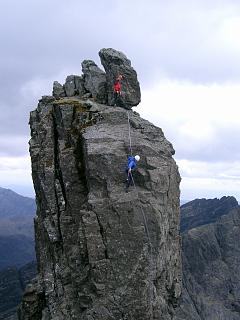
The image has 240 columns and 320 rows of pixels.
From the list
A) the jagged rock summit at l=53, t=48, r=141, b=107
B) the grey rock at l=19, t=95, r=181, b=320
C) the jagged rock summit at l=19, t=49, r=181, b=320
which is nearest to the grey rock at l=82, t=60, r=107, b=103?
the jagged rock summit at l=53, t=48, r=141, b=107

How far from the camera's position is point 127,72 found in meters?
39.3

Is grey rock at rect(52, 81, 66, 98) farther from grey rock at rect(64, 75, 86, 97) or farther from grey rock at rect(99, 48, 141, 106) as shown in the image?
grey rock at rect(99, 48, 141, 106)

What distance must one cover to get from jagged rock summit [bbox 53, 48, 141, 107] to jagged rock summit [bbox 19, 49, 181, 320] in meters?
2.62

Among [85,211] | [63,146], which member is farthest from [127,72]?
[85,211]

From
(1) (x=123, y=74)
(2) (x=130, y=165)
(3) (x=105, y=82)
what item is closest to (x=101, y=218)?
(2) (x=130, y=165)

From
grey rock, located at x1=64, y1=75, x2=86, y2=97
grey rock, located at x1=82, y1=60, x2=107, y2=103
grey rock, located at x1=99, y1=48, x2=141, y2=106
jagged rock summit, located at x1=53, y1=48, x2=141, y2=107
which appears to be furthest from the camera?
grey rock, located at x1=64, y1=75, x2=86, y2=97

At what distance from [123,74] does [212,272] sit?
11499 centimetres

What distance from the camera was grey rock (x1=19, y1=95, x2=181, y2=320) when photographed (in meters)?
29.5

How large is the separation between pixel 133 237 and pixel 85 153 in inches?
269

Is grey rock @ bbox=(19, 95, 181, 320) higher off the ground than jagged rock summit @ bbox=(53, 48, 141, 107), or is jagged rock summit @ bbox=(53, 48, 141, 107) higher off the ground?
jagged rock summit @ bbox=(53, 48, 141, 107)

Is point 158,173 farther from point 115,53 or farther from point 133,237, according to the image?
point 115,53

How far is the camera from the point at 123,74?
128 ft

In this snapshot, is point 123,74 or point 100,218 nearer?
point 100,218

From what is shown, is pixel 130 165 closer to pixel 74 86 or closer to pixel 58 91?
pixel 74 86
